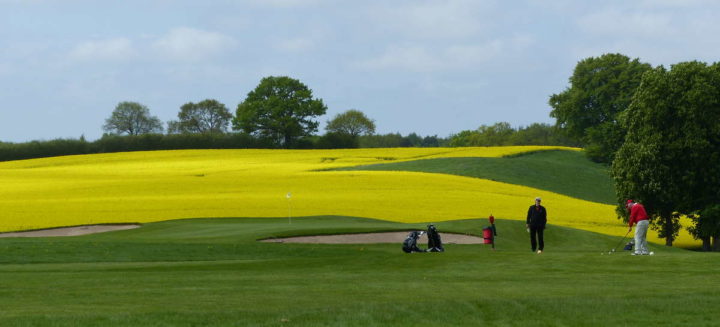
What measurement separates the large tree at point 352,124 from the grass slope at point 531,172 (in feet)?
314

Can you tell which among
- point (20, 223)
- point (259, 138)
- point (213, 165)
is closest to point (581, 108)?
point (213, 165)

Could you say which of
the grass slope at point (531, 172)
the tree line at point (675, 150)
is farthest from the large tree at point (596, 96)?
the tree line at point (675, 150)

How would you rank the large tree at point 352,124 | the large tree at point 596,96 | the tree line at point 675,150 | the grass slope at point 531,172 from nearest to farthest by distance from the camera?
the tree line at point 675,150 < the grass slope at point 531,172 < the large tree at point 596,96 < the large tree at point 352,124

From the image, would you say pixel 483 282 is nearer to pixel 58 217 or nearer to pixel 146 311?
pixel 146 311

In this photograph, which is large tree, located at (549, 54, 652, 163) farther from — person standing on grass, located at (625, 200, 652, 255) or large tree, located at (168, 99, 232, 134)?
large tree, located at (168, 99, 232, 134)

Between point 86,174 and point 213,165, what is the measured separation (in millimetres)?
13572

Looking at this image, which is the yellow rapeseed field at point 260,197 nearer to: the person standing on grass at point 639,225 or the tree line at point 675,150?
the tree line at point 675,150

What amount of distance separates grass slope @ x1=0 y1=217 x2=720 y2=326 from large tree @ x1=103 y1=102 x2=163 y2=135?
15687 cm

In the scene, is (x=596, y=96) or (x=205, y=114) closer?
(x=596, y=96)

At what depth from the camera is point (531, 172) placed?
267ft

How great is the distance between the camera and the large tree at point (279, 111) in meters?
133

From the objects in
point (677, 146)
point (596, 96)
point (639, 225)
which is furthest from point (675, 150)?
point (596, 96)

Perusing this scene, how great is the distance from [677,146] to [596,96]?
4966cm

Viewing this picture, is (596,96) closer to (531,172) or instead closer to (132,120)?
(531,172)
